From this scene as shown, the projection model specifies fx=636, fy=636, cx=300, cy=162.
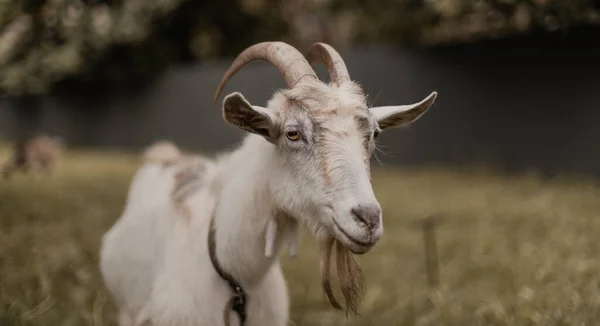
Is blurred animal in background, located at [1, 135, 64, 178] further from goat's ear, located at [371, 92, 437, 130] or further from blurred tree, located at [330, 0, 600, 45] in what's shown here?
goat's ear, located at [371, 92, 437, 130]

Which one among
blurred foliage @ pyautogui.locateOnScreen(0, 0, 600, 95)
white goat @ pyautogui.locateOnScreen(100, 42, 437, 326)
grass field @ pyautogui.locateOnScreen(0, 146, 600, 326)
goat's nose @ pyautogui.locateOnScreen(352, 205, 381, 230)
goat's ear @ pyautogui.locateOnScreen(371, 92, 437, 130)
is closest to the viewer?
goat's nose @ pyautogui.locateOnScreen(352, 205, 381, 230)

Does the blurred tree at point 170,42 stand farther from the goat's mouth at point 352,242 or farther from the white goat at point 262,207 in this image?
the goat's mouth at point 352,242

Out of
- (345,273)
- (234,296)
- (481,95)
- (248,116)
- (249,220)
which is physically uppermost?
(248,116)

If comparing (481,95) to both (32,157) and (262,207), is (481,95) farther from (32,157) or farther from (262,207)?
(262,207)

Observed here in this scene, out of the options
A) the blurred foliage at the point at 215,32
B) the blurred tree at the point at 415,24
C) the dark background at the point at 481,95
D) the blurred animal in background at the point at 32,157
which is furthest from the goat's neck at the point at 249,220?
the blurred animal in background at the point at 32,157

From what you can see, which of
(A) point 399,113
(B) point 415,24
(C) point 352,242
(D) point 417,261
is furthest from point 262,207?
(B) point 415,24

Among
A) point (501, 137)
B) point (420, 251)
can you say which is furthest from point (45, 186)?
point (501, 137)

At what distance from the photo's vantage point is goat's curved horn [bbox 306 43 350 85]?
9.00 ft

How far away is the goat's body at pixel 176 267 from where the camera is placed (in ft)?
9.15

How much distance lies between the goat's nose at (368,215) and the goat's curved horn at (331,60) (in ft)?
2.27

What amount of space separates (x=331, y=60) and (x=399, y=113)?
395mm

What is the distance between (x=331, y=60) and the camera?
285cm

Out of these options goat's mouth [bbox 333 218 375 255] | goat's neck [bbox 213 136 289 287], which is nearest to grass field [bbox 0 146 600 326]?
goat's neck [bbox 213 136 289 287]

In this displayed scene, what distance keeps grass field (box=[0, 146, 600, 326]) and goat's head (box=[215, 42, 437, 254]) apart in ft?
5.27
